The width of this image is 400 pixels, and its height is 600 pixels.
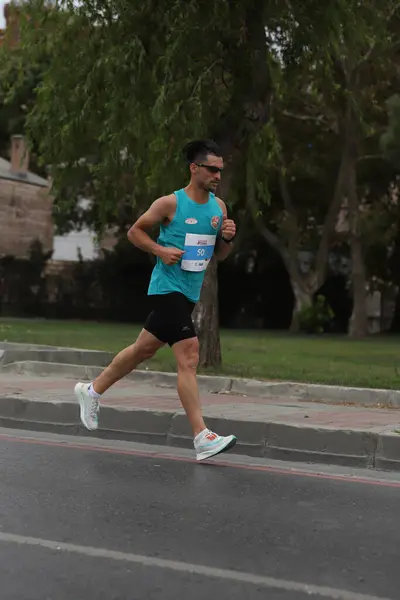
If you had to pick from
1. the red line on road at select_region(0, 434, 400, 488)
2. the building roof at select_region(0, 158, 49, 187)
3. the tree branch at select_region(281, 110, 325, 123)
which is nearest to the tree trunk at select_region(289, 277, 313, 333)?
the tree branch at select_region(281, 110, 325, 123)

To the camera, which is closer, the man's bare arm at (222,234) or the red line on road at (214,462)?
the red line on road at (214,462)

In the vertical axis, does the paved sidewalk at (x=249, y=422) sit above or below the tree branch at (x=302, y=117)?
below

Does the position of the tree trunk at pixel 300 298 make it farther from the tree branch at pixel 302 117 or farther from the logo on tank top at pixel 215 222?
the logo on tank top at pixel 215 222

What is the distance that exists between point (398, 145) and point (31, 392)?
51.6 feet

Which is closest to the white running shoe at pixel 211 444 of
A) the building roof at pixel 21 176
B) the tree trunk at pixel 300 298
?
the tree trunk at pixel 300 298

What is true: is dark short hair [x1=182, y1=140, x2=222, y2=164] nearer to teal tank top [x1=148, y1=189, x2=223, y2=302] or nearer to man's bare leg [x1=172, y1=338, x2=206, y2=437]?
teal tank top [x1=148, y1=189, x2=223, y2=302]

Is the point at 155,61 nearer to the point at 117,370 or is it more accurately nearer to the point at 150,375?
the point at 150,375

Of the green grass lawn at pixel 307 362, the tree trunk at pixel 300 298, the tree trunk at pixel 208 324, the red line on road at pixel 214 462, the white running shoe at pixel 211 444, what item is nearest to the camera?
the red line on road at pixel 214 462

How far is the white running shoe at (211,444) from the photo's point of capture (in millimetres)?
6992

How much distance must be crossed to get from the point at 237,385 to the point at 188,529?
224 inches

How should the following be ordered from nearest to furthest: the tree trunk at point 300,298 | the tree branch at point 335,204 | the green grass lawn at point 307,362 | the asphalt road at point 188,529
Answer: the asphalt road at point 188,529, the green grass lawn at point 307,362, the tree branch at point 335,204, the tree trunk at point 300,298

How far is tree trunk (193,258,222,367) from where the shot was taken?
12555 mm

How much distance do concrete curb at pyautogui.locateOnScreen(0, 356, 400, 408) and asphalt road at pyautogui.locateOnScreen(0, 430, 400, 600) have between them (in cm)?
292

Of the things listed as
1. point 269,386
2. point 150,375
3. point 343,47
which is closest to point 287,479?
point 269,386
